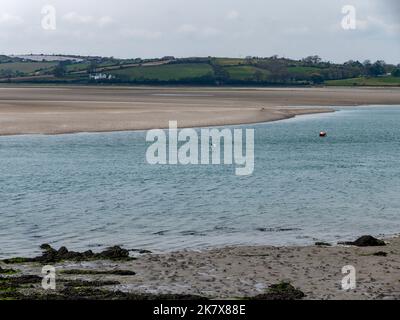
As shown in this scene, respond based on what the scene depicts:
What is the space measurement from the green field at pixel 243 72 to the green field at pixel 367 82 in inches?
510

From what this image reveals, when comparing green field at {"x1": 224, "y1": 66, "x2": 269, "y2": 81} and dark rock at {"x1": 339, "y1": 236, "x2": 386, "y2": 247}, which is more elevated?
green field at {"x1": 224, "y1": 66, "x2": 269, "y2": 81}

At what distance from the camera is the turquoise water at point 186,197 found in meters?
19.7

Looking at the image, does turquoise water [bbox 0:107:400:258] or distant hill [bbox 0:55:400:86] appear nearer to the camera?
turquoise water [bbox 0:107:400:258]

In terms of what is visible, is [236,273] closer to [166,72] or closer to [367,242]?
[367,242]

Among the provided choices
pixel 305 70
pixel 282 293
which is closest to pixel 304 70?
pixel 305 70

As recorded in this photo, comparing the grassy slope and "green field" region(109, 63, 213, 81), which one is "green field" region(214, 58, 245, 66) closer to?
"green field" region(109, 63, 213, 81)

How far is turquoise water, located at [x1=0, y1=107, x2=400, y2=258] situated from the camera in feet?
64.5

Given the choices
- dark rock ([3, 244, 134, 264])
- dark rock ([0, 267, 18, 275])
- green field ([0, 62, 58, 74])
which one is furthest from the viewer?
green field ([0, 62, 58, 74])

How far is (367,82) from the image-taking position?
140250 mm

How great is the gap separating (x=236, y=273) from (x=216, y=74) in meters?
132

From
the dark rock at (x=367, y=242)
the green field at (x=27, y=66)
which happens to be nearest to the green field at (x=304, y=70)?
the green field at (x=27, y=66)

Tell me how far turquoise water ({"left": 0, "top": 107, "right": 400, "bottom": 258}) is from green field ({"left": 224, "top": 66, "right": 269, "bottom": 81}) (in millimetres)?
104308

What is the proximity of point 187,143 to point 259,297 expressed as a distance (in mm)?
30410

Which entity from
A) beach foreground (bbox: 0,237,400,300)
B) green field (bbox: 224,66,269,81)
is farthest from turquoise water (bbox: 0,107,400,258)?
green field (bbox: 224,66,269,81)
